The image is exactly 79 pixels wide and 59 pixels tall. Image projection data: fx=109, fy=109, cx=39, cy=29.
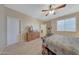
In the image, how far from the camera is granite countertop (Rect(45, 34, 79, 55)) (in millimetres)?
1656

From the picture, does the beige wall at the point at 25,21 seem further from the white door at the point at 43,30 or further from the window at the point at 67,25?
the window at the point at 67,25

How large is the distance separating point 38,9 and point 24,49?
680 mm

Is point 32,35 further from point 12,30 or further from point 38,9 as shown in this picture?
point 38,9

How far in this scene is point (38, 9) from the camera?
1.75 m

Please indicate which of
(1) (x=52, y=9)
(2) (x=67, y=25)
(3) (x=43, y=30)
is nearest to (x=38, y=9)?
(1) (x=52, y=9)

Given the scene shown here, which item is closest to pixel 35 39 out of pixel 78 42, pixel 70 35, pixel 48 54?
pixel 48 54

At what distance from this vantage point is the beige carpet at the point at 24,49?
173 cm

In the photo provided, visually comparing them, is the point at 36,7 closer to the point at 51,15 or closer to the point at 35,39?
the point at 51,15

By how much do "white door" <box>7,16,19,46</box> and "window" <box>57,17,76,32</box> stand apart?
692 mm

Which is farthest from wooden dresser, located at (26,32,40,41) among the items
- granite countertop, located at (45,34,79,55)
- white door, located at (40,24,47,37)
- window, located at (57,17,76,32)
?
window, located at (57,17,76,32)

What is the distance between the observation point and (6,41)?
1.73 m

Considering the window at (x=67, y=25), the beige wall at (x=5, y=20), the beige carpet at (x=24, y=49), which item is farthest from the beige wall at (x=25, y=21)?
the window at (x=67, y=25)
